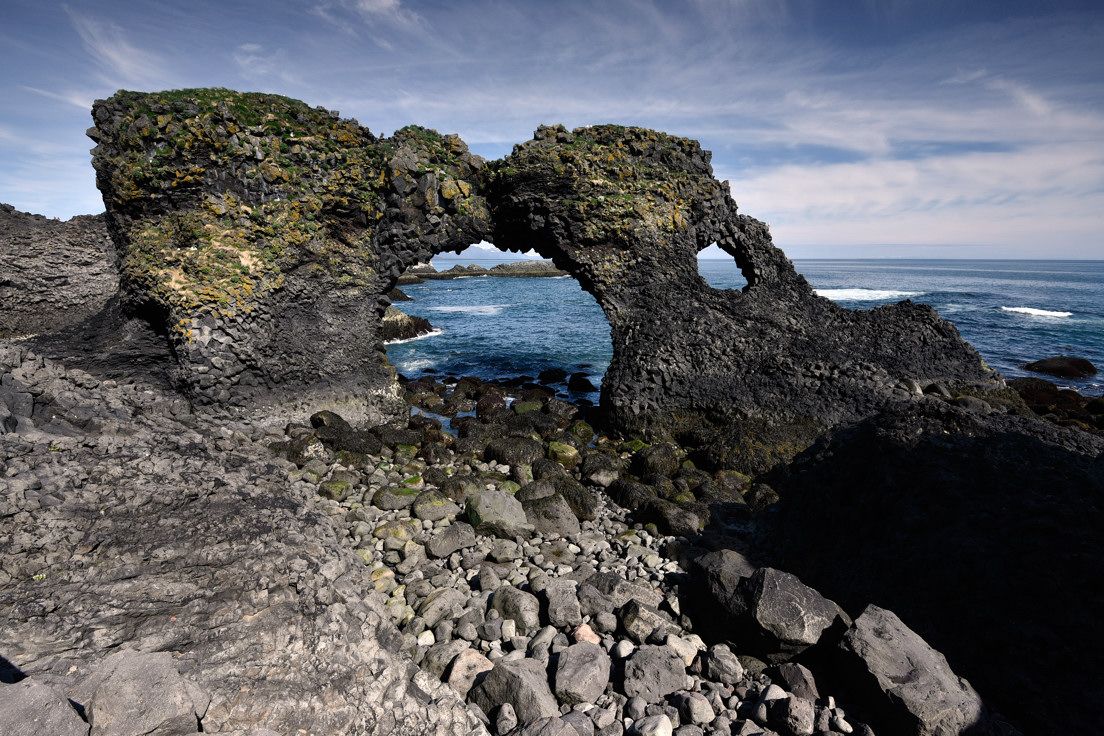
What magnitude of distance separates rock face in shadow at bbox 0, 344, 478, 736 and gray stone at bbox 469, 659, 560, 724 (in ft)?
1.37

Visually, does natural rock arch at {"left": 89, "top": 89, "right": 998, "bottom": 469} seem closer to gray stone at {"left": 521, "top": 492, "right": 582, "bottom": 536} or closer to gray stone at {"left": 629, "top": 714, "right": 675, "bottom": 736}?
gray stone at {"left": 521, "top": 492, "right": 582, "bottom": 536}

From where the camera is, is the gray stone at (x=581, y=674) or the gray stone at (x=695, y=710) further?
the gray stone at (x=581, y=674)

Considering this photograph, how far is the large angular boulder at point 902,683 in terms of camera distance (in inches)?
204

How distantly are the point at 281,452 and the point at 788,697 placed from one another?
11.7 meters

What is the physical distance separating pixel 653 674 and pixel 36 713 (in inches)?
222

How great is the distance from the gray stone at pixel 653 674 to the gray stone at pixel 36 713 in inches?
203

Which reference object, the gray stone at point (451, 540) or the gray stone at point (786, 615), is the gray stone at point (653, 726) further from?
the gray stone at point (451, 540)

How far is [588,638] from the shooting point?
7125 mm

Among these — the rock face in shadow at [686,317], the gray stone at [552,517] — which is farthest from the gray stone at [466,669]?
the rock face in shadow at [686,317]

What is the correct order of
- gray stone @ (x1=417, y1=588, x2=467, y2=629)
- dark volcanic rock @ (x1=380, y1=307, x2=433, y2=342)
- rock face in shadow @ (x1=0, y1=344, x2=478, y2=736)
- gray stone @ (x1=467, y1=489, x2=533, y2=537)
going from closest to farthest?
1. rock face in shadow @ (x1=0, y1=344, x2=478, y2=736)
2. gray stone @ (x1=417, y1=588, x2=467, y2=629)
3. gray stone @ (x1=467, y1=489, x2=533, y2=537)
4. dark volcanic rock @ (x1=380, y1=307, x2=433, y2=342)

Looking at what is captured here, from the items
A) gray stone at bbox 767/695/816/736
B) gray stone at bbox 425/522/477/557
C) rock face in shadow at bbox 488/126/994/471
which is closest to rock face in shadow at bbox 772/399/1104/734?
gray stone at bbox 767/695/816/736

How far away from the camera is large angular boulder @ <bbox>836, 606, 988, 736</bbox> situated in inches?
204

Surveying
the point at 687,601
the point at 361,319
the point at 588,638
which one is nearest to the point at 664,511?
the point at 687,601

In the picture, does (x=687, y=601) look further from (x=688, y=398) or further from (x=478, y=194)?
(x=478, y=194)
